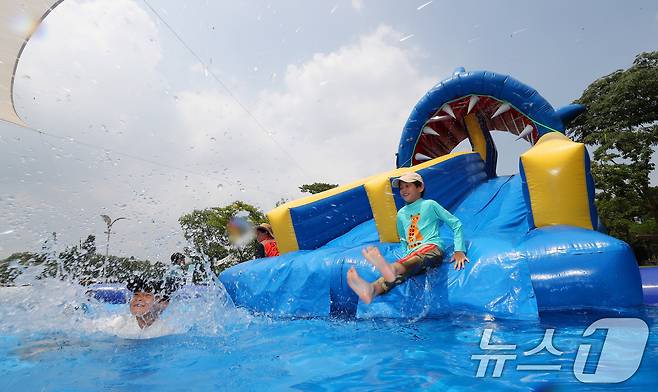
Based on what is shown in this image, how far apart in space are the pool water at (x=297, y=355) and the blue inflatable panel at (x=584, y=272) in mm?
83

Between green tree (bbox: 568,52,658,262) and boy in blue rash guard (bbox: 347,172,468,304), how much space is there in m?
9.45

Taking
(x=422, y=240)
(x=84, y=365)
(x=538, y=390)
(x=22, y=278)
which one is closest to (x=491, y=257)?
→ (x=422, y=240)

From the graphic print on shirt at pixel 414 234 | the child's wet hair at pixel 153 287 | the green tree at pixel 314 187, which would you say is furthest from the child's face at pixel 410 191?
the green tree at pixel 314 187

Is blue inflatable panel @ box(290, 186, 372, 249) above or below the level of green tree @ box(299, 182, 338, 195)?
below

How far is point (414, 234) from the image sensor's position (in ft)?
9.39

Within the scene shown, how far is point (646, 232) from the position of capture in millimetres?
12266

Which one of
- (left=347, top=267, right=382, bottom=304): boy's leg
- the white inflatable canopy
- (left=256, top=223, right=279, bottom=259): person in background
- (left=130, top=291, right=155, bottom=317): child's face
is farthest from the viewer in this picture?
(left=256, top=223, right=279, bottom=259): person in background

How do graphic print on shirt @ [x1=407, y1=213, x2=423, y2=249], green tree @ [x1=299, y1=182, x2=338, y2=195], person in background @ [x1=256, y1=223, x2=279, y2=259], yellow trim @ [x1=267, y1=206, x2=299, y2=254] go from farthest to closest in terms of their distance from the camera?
green tree @ [x1=299, y1=182, x2=338, y2=195] < person in background @ [x1=256, y1=223, x2=279, y2=259] < yellow trim @ [x1=267, y1=206, x2=299, y2=254] < graphic print on shirt @ [x1=407, y1=213, x2=423, y2=249]

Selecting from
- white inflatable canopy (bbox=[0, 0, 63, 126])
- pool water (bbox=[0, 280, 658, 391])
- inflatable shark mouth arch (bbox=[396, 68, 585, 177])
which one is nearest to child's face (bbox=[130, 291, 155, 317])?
pool water (bbox=[0, 280, 658, 391])

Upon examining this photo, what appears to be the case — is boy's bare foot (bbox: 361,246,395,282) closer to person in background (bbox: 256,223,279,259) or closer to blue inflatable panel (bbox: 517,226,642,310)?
blue inflatable panel (bbox: 517,226,642,310)

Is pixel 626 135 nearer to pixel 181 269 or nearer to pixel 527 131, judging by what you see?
pixel 527 131

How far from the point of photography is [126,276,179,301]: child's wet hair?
275 centimetres

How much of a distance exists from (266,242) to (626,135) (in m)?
10.4

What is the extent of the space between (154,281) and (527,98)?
4.68m
